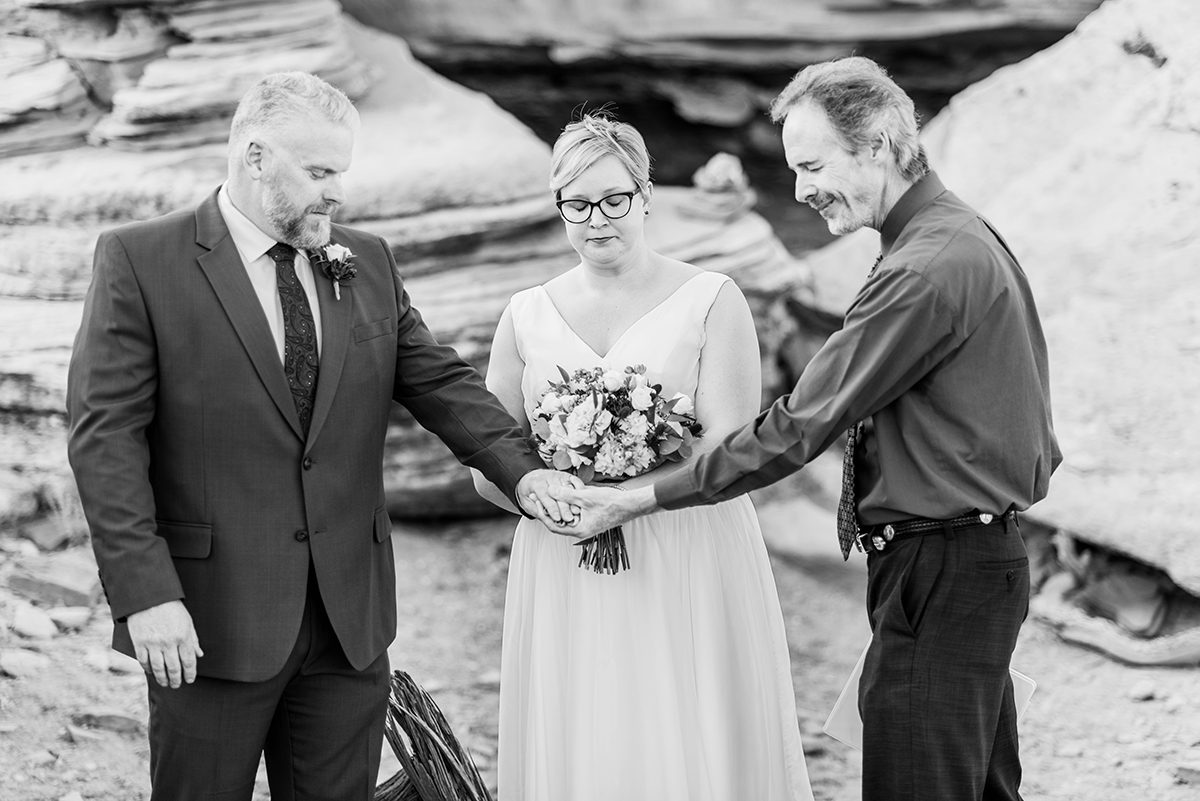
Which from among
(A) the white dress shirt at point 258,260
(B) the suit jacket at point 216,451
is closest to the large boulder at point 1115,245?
(B) the suit jacket at point 216,451

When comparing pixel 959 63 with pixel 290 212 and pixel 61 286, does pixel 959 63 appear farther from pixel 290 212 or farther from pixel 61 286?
pixel 290 212

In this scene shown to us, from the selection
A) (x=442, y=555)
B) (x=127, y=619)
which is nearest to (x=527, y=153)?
(x=442, y=555)

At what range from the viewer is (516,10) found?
38.5 ft

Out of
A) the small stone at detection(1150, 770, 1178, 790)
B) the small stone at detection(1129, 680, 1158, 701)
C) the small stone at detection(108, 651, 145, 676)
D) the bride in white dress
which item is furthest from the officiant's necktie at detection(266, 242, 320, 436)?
the small stone at detection(1129, 680, 1158, 701)

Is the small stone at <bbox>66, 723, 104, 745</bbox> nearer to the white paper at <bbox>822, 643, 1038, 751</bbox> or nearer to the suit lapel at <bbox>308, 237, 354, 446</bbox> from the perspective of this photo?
the suit lapel at <bbox>308, 237, 354, 446</bbox>

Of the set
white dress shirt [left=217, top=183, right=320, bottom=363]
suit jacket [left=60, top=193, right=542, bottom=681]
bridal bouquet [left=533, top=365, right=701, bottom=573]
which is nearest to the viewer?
suit jacket [left=60, top=193, right=542, bottom=681]

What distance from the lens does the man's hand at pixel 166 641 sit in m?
3.15

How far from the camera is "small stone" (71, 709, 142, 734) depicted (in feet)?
17.0

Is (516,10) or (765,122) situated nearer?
(516,10)

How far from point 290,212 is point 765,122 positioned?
9.93 meters

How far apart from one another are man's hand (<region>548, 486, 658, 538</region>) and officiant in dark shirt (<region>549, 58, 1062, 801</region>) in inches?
9.1

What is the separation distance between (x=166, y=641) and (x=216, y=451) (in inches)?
18.8

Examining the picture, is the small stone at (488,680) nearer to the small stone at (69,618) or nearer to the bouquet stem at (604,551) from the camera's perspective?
the small stone at (69,618)

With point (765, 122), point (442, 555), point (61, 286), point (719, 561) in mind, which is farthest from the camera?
point (765, 122)
